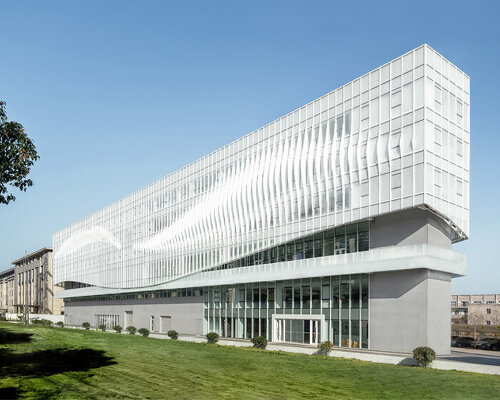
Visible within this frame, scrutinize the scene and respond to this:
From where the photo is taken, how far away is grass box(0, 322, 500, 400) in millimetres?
23438

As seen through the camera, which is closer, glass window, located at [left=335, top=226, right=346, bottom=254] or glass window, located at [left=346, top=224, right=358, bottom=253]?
glass window, located at [left=346, top=224, right=358, bottom=253]

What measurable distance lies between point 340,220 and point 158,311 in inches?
1611

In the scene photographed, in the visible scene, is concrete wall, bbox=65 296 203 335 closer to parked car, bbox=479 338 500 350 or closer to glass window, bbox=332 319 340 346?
glass window, bbox=332 319 340 346

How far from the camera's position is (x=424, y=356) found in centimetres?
3659

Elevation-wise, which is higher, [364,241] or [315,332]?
[364,241]

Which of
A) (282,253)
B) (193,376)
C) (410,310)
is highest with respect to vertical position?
(282,253)

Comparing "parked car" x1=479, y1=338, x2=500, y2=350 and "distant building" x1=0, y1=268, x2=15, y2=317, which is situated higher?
"parked car" x1=479, y1=338, x2=500, y2=350

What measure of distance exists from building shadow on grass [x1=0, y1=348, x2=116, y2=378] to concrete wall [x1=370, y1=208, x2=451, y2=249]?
22886 mm

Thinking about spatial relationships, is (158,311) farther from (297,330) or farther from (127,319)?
(297,330)

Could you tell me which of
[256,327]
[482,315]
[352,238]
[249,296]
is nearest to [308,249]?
[352,238]

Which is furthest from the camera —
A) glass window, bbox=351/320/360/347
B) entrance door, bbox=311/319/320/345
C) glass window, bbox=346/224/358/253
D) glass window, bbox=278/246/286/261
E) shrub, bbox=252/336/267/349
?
glass window, bbox=278/246/286/261

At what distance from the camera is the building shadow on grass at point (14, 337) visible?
35719 millimetres

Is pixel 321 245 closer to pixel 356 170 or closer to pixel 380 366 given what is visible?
pixel 356 170

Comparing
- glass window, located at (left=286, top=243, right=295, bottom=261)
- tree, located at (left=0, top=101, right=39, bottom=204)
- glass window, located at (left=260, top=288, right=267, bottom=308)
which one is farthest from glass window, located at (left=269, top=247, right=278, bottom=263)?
tree, located at (left=0, top=101, right=39, bottom=204)
